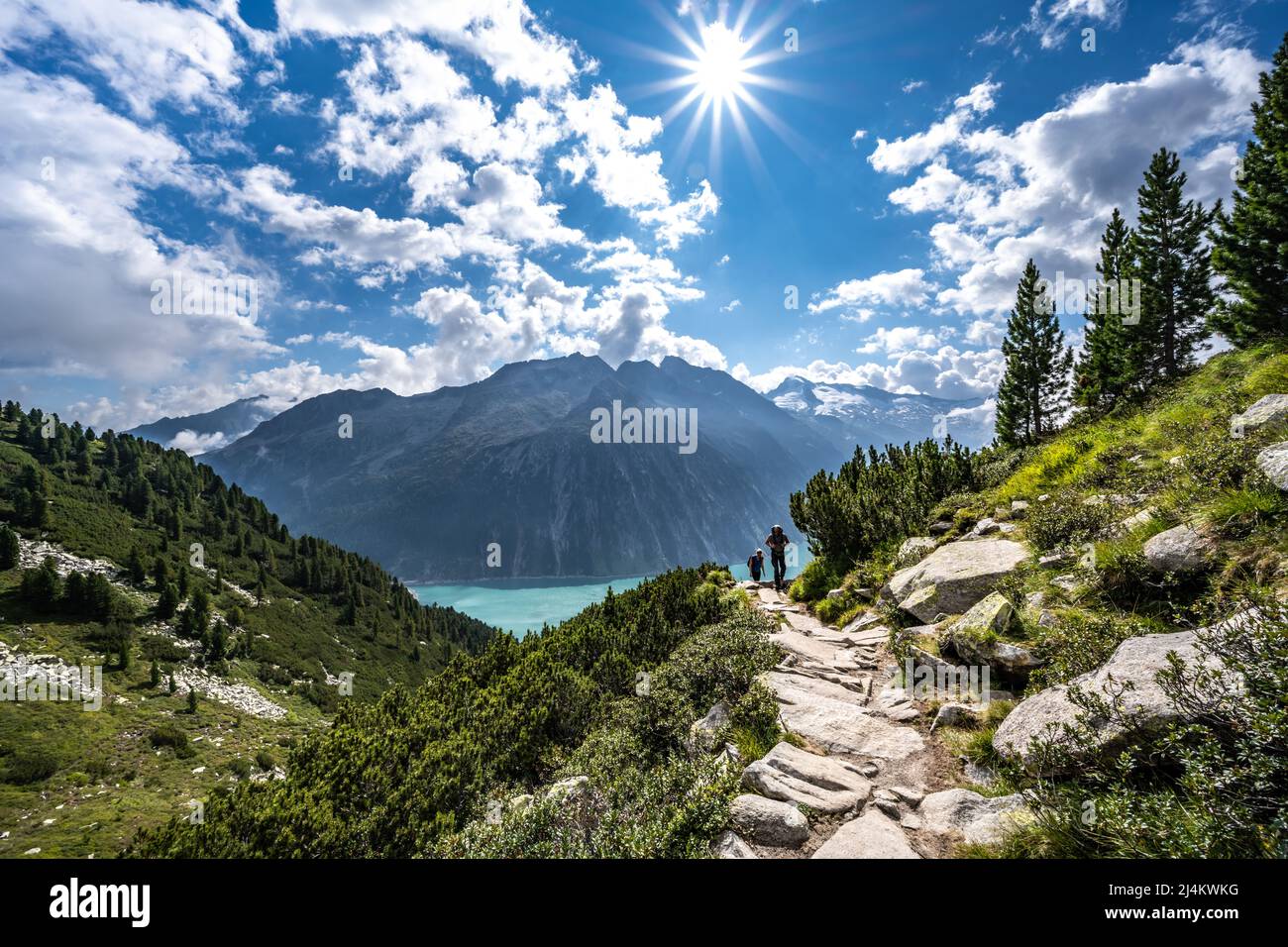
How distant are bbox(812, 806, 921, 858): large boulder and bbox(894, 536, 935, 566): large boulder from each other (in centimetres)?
974

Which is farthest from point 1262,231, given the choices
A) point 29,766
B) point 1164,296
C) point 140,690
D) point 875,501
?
point 140,690

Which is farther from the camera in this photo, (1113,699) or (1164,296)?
(1164,296)

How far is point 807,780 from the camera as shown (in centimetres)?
554

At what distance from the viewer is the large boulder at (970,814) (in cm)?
422

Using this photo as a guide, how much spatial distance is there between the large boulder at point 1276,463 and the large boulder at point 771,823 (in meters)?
6.51

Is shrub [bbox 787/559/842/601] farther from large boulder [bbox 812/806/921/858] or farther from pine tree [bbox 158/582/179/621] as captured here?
pine tree [bbox 158/582/179/621]

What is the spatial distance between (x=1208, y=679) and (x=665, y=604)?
38.8 feet

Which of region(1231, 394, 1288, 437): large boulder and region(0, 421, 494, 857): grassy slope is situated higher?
region(1231, 394, 1288, 437): large boulder

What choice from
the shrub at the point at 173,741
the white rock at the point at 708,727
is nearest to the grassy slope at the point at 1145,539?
the white rock at the point at 708,727

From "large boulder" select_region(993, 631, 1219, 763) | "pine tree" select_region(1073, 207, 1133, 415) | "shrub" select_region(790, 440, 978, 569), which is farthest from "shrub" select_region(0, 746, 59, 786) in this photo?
Answer: "pine tree" select_region(1073, 207, 1133, 415)

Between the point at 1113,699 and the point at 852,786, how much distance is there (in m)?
2.55

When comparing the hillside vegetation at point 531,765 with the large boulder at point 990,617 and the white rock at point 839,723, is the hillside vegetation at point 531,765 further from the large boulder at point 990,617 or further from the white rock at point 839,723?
the large boulder at point 990,617

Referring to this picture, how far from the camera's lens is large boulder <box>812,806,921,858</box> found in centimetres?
430

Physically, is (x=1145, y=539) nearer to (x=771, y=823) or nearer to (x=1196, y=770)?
(x=1196, y=770)
